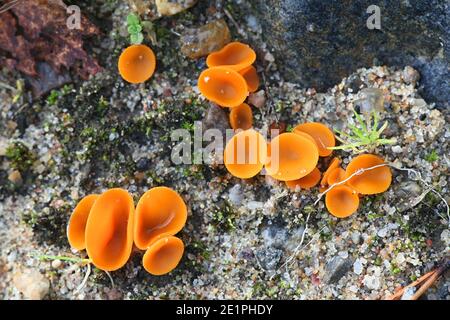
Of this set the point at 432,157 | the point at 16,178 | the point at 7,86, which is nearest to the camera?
the point at 432,157

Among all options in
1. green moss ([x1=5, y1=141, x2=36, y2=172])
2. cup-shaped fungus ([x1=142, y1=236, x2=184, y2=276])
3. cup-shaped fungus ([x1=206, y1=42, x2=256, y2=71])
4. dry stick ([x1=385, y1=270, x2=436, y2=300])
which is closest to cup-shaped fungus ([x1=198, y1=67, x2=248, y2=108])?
cup-shaped fungus ([x1=206, y1=42, x2=256, y2=71])

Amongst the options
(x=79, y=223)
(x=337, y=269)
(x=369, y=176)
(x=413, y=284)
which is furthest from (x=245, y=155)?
(x=413, y=284)

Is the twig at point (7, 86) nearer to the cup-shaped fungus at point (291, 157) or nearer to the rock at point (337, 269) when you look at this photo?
the cup-shaped fungus at point (291, 157)

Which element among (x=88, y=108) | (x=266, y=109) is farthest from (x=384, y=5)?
(x=88, y=108)

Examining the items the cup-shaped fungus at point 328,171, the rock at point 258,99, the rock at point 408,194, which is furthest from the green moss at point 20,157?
the rock at point 408,194

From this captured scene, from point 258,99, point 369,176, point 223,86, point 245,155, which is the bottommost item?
point 369,176

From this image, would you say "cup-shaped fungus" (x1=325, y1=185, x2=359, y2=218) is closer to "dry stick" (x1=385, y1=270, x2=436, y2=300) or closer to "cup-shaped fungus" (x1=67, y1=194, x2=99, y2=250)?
"dry stick" (x1=385, y1=270, x2=436, y2=300)

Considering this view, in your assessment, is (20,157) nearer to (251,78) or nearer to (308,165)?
(251,78)
